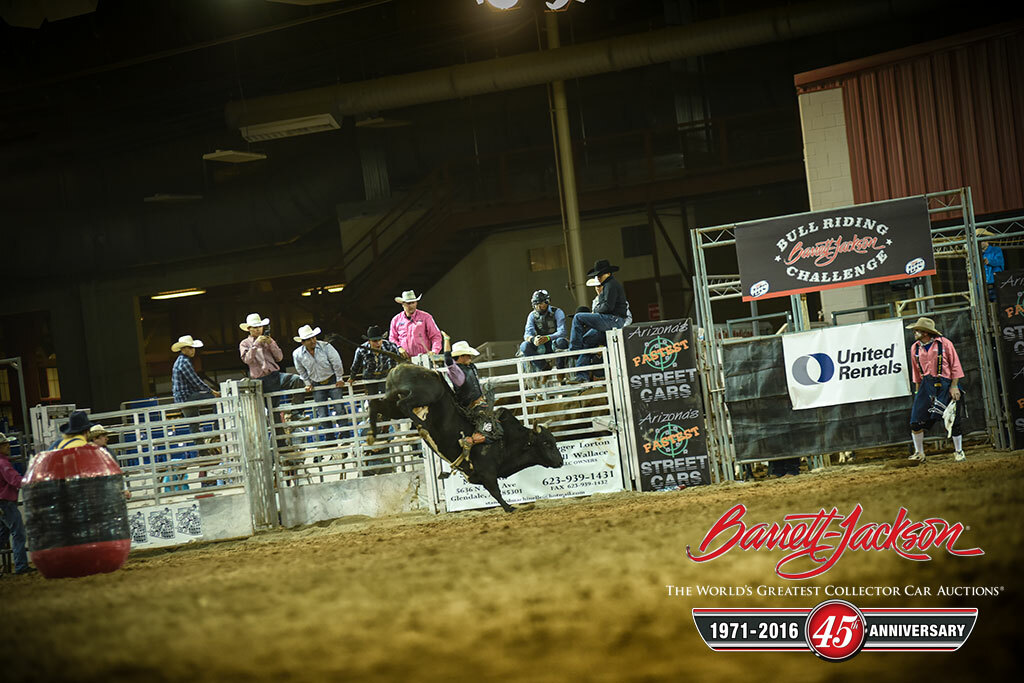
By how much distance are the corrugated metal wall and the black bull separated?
918 centimetres

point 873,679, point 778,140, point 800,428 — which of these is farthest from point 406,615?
point 778,140

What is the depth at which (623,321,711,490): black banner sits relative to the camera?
12789mm

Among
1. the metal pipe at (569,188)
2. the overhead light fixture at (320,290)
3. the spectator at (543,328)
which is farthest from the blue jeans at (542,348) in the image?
the overhead light fixture at (320,290)

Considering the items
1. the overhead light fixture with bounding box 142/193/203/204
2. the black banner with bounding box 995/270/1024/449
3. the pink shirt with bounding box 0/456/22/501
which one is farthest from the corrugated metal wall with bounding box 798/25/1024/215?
the pink shirt with bounding box 0/456/22/501

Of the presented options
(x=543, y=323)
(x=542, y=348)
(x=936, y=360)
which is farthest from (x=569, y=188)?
(x=936, y=360)

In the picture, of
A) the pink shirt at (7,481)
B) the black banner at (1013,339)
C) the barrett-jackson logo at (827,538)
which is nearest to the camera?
the barrett-jackson logo at (827,538)

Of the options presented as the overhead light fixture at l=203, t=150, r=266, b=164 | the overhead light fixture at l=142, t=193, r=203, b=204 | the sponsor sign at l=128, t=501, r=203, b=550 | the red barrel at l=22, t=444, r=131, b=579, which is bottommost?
the sponsor sign at l=128, t=501, r=203, b=550

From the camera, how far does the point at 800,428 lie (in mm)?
12969

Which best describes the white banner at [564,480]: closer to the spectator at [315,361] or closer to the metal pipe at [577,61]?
the spectator at [315,361]

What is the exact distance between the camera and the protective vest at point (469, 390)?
12272 millimetres

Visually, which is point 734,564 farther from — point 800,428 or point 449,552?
point 800,428

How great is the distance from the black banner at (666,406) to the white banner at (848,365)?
1.28m

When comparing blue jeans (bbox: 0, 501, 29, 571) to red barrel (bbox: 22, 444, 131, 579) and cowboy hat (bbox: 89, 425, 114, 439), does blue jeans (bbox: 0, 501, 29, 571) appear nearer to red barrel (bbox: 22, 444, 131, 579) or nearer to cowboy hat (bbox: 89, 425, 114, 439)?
cowboy hat (bbox: 89, 425, 114, 439)

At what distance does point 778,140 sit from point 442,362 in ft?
41.7
